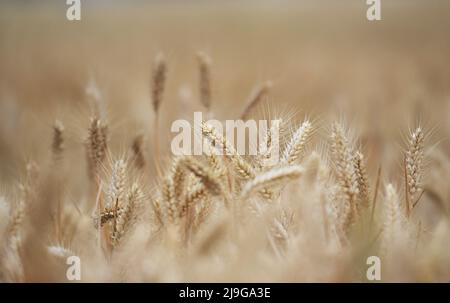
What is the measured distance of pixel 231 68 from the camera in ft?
21.7

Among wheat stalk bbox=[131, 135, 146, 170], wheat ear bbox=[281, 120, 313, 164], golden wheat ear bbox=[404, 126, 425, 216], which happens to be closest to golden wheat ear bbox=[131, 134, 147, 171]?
wheat stalk bbox=[131, 135, 146, 170]

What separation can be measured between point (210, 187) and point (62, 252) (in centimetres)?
39

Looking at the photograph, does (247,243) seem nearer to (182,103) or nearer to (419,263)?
(419,263)

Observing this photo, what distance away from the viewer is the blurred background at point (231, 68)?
3039 millimetres

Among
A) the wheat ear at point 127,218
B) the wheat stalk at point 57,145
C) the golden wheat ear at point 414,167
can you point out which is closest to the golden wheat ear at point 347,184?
the golden wheat ear at point 414,167

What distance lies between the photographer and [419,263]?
111 cm

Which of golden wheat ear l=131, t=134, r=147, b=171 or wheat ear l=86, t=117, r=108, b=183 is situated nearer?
A: wheat ear l=86, t=117, r=108, b=183

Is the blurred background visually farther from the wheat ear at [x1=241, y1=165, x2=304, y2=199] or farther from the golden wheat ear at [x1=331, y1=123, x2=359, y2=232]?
the wheat ear at [x1=241, y1=165, x2=304, y2=199]

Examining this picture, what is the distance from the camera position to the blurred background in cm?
304

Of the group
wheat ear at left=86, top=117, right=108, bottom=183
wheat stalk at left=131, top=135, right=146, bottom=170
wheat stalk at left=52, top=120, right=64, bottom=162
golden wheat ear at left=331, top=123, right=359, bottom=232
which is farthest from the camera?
wheat stalk at left=131, top=135, right=146, bottom=170

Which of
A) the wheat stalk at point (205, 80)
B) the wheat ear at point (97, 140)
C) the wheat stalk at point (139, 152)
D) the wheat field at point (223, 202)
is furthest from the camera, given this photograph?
the wheat stalk at point (205, 80)

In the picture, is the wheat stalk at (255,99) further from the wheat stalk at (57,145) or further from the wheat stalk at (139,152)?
the wheat stalk at (57,145)

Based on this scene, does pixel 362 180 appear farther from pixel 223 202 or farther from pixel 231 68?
pixel 231 68

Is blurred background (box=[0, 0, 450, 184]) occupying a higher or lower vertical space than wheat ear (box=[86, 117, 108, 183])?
higher
